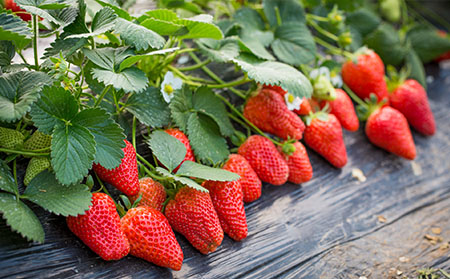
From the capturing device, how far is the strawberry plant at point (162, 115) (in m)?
0.73

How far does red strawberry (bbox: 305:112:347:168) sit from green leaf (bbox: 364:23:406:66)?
0.51 meters

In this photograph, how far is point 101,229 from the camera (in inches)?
29.6

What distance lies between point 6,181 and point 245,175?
486mm

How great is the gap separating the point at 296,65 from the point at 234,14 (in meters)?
0.24

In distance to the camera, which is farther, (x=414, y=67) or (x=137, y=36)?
(x=414, y=67)

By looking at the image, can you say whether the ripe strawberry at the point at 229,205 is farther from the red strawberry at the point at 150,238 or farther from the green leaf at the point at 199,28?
the green leaf at the point at 199,28

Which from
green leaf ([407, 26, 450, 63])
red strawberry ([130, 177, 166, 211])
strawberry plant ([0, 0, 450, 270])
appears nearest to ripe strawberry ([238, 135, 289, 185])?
strawberry plant ([0, 0, 450, 270])

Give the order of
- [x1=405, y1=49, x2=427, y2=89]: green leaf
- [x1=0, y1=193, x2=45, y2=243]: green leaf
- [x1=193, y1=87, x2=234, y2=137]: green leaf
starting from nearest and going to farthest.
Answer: [x1=0, y1=193, x2=45, y2=243]: green leaf, [x1=193, y1=87, x2=234, y2=137]: green leaf, [x1=405, y1=49, x2=427, y2=89]: green leaf

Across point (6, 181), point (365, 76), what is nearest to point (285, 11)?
point (365, 76)

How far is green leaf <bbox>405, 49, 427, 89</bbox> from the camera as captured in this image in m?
1.52

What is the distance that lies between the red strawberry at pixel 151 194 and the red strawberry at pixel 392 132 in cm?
73

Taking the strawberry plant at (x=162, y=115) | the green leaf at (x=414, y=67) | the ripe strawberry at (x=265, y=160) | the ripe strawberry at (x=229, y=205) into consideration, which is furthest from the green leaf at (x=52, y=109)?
the green leaf at (x=414, y=67)

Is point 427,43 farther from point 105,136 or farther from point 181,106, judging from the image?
point 105,136

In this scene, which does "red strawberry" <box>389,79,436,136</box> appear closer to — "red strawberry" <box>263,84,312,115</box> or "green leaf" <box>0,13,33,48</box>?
"red strawberry" <box>263,84,312,115</box>
